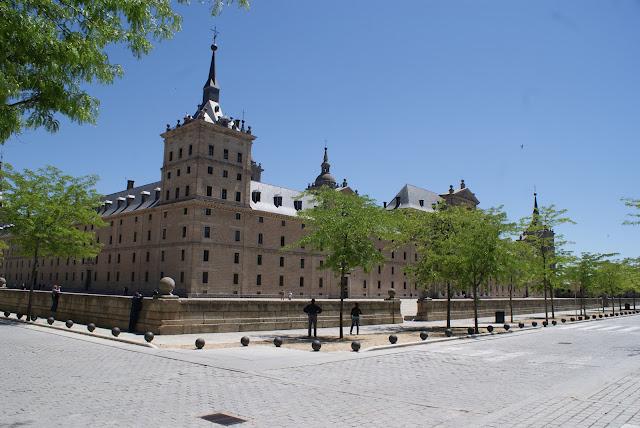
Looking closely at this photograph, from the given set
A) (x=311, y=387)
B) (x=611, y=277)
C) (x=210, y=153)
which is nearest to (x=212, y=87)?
(x=210, y=153)

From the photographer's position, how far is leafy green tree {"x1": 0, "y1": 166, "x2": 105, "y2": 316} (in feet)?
93.7

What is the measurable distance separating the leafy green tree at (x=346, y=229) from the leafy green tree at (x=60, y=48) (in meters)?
16.3

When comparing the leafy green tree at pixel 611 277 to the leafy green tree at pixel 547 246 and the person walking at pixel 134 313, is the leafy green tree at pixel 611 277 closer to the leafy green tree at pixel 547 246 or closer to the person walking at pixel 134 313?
the leafy green tree at pixel 547 246

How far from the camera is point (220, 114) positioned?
233ft

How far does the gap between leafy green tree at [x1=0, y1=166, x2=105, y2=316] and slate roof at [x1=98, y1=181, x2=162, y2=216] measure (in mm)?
41964

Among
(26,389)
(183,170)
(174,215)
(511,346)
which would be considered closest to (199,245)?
(174,215)

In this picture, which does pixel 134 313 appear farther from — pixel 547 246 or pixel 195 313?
pixel 547 246

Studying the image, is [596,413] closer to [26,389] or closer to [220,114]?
[26,389]

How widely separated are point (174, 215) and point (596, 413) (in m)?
63.0

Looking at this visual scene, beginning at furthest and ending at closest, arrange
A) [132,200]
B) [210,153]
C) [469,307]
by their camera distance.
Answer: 1. [132,200]
2. [210,153]
3. [469,307]

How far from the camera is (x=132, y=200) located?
81688 mm

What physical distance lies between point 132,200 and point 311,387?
256 feet

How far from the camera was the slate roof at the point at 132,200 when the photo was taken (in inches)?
2992

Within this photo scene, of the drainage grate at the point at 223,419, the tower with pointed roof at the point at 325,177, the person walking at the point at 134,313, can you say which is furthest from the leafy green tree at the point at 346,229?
the tower with pointed roof at the point at 325,177
